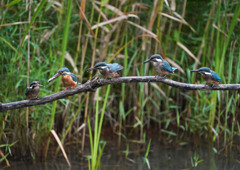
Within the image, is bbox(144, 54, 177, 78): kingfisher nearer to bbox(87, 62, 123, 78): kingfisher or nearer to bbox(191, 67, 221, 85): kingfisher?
bbox(191, 67, 221, 85): kingfisher

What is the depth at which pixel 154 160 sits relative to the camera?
3.90 m

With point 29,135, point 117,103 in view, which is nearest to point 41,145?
point 29,135

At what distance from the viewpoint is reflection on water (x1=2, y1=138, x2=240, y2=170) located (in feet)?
12.1

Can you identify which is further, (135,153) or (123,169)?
(135,153)

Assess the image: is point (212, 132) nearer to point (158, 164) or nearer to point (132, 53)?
point (158, 164)

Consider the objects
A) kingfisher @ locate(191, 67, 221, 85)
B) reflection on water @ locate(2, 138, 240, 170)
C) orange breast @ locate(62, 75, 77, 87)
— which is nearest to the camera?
kingfisher @ locate(191, 67, 221, 85)

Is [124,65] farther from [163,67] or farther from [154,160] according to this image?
[163,67]

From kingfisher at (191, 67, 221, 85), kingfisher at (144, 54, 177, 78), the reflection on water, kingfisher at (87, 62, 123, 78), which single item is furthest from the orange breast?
the reflection on water

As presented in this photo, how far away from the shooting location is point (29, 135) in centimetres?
373

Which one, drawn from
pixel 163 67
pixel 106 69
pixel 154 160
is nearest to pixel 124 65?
pixel 154 160

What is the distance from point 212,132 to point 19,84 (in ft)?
8.15

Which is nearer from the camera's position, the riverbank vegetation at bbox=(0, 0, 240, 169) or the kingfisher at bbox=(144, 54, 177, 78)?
the kingfisher at bbox=(144, 54, 177, 78)

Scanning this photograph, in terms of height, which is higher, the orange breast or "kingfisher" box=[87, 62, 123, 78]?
"kingfisher" box=[87, 62, 123, 78]

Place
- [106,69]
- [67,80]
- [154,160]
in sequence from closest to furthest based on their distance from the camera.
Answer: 1. [106,69]
2. [67,80]
3. [154,160]
